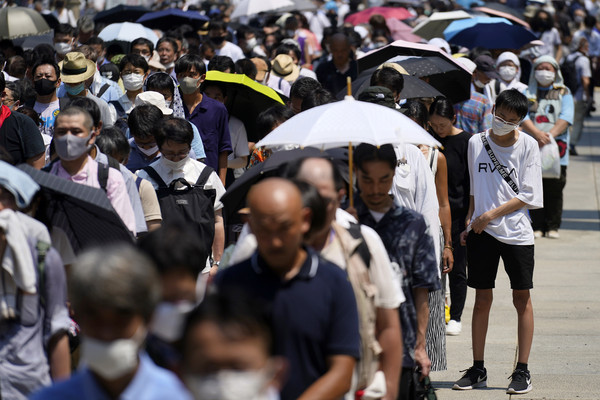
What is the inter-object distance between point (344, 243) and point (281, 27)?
19688 millimetres

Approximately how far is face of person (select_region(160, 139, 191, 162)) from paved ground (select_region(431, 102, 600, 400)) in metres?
2.38

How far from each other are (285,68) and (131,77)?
148 inches

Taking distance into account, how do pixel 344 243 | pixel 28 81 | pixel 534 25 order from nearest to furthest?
pixel 344 243, pixel 28 81, pixel 534 25

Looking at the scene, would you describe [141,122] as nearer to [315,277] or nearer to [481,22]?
[315,277]

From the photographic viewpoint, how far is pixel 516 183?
750 cm

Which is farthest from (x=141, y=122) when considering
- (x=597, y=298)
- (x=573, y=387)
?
(x=597, y=298)

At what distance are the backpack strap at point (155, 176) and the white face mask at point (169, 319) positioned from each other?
3713 mm

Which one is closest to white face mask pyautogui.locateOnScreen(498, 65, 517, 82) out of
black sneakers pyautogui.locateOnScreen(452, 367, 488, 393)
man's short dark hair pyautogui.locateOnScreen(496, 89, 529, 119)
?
man's short dark hair pyautogui.locateOnScreen(496, 89, 529, 119)

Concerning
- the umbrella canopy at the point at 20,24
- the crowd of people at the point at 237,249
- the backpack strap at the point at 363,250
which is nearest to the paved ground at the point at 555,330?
the crowd of people at the point at 237,249

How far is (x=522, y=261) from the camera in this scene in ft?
24.7

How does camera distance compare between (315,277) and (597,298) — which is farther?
(597,298)

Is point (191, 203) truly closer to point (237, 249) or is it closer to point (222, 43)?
point (237, 249)

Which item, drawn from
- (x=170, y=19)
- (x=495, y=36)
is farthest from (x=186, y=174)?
(x=170, y=19)

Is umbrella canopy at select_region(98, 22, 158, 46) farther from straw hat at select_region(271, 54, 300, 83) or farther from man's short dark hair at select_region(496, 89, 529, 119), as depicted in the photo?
man's short dark hair at select_region(496, 89, 529, 119)
